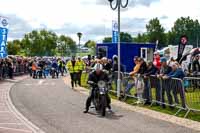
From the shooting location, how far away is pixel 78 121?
44.7ft

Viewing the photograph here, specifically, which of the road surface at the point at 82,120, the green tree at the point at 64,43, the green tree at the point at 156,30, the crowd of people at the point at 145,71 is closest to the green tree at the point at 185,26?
the green tree at the point at 156,30

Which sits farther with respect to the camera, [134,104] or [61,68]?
[61,68]

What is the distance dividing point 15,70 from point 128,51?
1429 cm

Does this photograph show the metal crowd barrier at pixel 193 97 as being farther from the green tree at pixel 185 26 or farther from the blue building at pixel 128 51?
the green tree at pixel 185 26

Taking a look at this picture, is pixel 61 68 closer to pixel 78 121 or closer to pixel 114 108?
pixel 114 108

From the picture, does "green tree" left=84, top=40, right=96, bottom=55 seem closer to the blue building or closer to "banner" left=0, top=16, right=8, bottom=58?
the blue building

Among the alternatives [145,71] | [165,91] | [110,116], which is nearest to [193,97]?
Result: [165,91]

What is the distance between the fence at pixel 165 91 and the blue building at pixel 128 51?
1507 centimetres

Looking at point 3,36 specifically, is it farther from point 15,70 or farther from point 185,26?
point 185,26

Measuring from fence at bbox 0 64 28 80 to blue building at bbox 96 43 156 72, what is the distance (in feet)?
26.3

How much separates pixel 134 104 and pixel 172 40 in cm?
9350

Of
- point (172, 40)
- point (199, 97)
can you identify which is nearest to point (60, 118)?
point (199, 97)

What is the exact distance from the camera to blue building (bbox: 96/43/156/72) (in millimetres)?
34781

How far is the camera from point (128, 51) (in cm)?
3547
